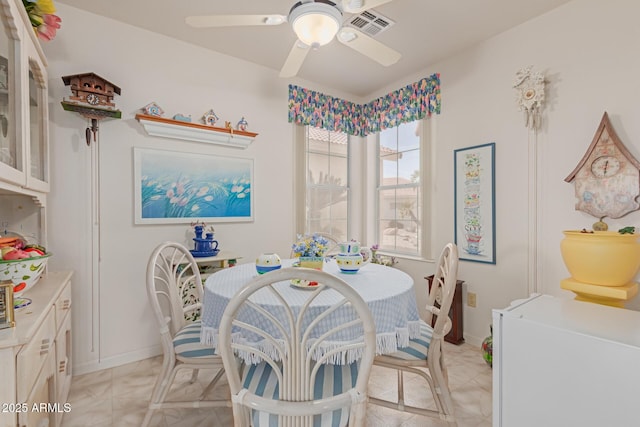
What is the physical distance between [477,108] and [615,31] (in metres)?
0.96

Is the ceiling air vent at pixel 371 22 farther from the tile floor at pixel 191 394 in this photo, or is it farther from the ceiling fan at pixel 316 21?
the tile floor at pixel 191 394

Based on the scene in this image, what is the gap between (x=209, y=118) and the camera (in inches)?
112

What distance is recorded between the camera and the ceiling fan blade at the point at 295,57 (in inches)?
73.1

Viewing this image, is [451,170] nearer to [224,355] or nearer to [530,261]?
[530,261]

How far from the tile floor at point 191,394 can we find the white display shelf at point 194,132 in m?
1.91

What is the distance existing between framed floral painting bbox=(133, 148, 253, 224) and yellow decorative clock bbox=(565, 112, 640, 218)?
2.71m

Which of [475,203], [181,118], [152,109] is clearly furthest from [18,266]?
[475,203]

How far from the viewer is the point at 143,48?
2568mm

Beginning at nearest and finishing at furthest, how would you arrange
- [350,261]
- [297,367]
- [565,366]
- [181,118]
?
1. [297,367]
2. [565,366]
3. [350,261]
4. [181,118]

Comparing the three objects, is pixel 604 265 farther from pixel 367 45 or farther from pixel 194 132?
pixel 194 132

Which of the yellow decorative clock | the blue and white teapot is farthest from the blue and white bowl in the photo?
the yellow decorative clock

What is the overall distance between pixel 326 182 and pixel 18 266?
2944 millimetres

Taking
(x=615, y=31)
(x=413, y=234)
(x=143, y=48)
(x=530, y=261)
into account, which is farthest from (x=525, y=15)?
(x=143, y=48)

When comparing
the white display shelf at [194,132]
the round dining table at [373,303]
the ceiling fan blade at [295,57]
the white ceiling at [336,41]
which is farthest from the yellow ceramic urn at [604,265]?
the white display shelf at [194,132]
